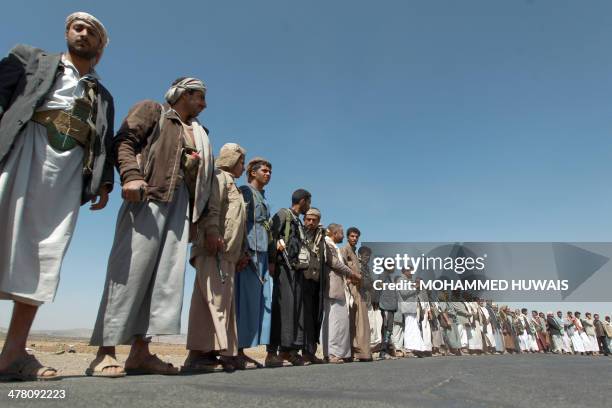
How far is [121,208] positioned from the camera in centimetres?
320

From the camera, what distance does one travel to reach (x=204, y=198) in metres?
3.52

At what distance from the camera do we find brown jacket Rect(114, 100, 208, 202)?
312 centimetres

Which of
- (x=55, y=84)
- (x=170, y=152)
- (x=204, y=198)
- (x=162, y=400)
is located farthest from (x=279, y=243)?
(x=162, y=400)

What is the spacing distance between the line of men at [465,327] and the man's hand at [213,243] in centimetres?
472

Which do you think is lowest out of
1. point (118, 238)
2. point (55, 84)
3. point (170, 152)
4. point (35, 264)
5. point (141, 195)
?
point (35, 264)

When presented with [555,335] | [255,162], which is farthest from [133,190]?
[555,335]

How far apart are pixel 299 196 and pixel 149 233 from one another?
314 centimetres

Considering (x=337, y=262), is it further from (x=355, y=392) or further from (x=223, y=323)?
(x=355, y=392)

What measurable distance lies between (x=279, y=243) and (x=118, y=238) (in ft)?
8.33

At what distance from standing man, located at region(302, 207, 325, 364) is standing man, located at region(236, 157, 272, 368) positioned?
77 centimetres

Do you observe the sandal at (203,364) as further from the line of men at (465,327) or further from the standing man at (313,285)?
the line of men at (465,327)

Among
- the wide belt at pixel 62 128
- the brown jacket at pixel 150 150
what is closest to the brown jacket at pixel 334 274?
the brown jacket at pixel 150 150

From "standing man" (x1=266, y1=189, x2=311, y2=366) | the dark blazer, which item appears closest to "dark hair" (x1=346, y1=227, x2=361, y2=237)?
"standing man" (x1=266, y1=189, x2=311, y2=366)

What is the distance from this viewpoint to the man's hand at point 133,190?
116 inches
